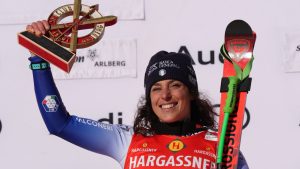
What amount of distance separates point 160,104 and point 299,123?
1.40 metres

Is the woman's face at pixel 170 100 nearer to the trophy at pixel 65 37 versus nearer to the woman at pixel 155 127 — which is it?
the woman at pixel 155 127

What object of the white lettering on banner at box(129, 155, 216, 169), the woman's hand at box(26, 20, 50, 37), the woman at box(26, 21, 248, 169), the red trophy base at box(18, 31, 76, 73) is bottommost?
the white lettering on banner at box(129, 155, 216, 169)

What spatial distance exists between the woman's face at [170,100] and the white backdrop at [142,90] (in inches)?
43.2

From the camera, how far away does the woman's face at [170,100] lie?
98.3 inches

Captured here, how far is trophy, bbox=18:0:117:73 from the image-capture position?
246 cm

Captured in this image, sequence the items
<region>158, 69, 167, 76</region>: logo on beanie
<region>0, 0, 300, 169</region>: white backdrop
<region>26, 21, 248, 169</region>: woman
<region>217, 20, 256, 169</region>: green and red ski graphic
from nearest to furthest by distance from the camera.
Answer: <region>217, 20, 256, 169</region>: green and red ski graphic < <region>26, 21, 248, 169</region>: woman < <region>158, 69, 167, 76</region>: logo on beanie < <region>0, 0, 300, 169</region>: white backdrop

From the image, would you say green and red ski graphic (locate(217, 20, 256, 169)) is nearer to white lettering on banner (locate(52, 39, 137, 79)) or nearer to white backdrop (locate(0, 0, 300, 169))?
white backdrop (locate(0, 0, 300, 169))

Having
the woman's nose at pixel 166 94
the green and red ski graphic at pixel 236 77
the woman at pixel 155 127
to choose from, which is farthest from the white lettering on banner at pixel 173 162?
the woman's nose at pixel 166 94

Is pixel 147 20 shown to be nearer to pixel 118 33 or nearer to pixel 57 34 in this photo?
pixel 118 33

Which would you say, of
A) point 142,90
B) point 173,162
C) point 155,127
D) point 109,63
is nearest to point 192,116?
point 155,127

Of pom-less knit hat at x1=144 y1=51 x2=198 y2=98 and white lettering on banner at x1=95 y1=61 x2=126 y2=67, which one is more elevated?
pom-less knit hat at x1=144 y1=51 x2=198 y2=98

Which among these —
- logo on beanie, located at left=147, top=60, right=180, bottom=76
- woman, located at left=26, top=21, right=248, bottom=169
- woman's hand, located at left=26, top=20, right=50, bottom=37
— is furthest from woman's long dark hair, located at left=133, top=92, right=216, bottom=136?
woman's hand, located at left=26, top=20, right=50, bottom=37

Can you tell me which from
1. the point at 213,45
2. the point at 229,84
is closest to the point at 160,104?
the point at 229,84

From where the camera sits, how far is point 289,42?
3.70m
